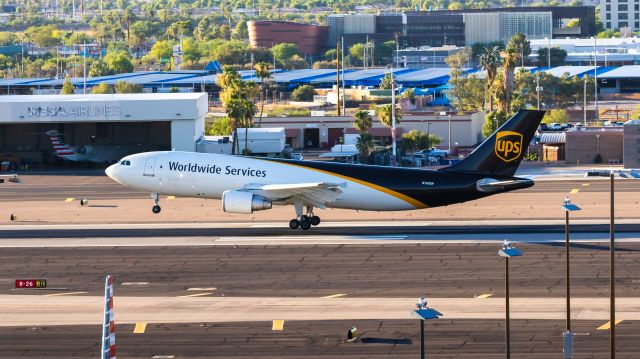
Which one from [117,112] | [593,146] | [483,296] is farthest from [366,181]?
[593,146]

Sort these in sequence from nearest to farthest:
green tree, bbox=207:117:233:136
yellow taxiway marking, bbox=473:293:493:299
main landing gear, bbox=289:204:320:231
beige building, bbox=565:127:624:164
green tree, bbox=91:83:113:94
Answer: yellow taxiway marking, bbox=473:293:493:299, main landing gear, bbox=289:204:320:231, beige building, bbox=565:127:624:164, green tree, bbox=207:117:233:136, green tree, bbox=91:83:113:94

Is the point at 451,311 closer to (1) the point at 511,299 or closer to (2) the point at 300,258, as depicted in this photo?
(1) the point at 511,299

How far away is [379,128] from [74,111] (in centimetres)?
3289

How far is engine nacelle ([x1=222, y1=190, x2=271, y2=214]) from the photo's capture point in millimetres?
61344

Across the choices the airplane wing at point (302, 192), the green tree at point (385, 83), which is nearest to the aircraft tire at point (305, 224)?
the airplane wing at point (302, 192)

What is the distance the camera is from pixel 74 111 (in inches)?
3944

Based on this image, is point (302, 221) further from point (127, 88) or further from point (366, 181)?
point (127, 88)

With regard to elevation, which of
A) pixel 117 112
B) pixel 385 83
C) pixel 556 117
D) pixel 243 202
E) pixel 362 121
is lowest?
pixel 243 202

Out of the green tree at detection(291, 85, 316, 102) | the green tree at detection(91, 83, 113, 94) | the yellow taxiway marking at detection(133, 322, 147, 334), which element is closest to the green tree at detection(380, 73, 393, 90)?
the green tree at detection(291, 85, 316, 102)

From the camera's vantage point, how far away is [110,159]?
103688mm

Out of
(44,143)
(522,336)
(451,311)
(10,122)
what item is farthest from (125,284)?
(44,143)

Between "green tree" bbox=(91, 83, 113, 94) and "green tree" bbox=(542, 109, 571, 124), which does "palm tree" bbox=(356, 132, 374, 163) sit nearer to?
"green tree" bbox=(542, 109, 571, 124)

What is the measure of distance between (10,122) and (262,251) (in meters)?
49.6

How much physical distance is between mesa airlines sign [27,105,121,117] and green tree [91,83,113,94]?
8281cm
